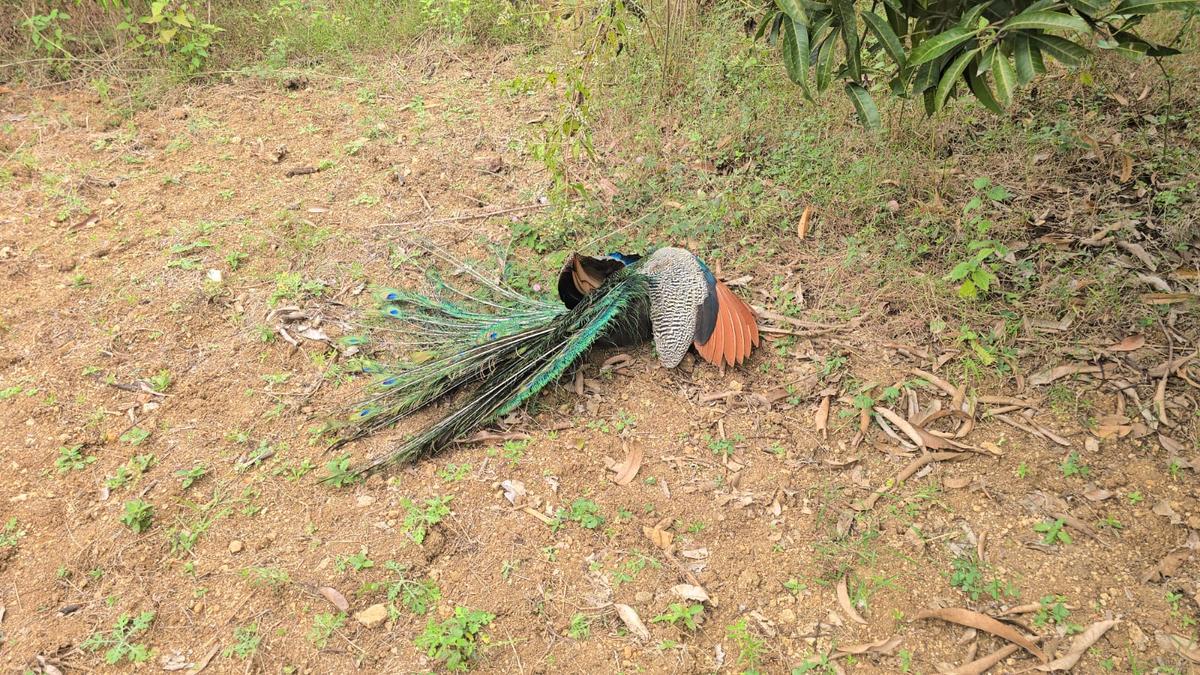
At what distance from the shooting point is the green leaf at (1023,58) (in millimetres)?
1736

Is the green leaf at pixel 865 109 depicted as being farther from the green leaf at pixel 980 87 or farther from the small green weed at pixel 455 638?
the small green weed at pixel 455 638

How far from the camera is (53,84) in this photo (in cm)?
536

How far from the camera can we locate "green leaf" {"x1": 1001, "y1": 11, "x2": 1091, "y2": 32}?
1.62 meters

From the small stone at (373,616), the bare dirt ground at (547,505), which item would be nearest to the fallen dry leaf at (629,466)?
the bare dirt ground at (547,505)

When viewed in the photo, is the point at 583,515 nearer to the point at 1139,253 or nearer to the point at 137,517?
the point at 137,517

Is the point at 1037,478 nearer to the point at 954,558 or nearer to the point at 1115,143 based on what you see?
the point at 954,558

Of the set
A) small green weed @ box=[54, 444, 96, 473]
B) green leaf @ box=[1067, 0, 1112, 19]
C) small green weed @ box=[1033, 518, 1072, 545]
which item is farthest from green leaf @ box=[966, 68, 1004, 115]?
small green weed @ box=[54, 444, 96, 473]

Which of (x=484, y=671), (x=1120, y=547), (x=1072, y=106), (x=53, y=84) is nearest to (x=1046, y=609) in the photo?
(x=1120, y=547)

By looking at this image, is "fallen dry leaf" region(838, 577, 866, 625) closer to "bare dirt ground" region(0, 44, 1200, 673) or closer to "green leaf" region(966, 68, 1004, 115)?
"bare dirt ground" region(0, 44, 1200, 673)

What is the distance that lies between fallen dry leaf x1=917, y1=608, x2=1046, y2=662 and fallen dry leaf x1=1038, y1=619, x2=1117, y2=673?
30 millimetres

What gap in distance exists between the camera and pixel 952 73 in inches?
73.4

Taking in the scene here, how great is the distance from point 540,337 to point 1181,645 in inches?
92.3

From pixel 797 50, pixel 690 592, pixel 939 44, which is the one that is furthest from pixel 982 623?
pixel 797 50

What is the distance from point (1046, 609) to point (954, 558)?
29cm
